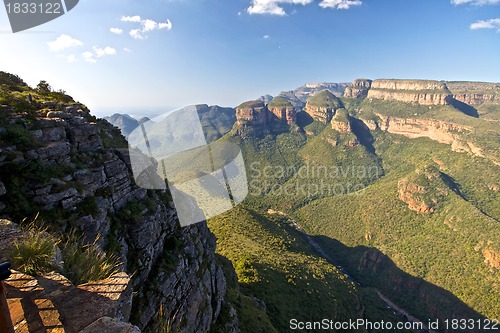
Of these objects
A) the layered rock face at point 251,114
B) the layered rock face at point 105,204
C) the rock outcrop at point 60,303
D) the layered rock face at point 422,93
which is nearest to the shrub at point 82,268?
the rock outcrop at point 60,303

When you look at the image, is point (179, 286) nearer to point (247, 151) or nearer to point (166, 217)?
point (166, 217)

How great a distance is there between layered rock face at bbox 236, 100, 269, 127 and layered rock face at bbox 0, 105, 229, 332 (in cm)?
16665

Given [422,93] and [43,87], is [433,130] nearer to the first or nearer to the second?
[422,93]

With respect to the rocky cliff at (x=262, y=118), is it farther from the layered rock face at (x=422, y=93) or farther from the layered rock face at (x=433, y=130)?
the layered rock face at (x=422, y=93)

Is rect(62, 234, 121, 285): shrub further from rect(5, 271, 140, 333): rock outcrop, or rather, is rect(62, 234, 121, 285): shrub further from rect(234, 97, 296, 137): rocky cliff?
rect(234, 97, 296, 137): rocky cliff

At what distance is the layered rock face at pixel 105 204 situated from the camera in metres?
10.3

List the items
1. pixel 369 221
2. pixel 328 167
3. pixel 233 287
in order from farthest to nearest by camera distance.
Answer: pixel 328 167 < pixel 369 221 < pixel 233 287

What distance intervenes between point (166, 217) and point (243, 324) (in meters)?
14.3

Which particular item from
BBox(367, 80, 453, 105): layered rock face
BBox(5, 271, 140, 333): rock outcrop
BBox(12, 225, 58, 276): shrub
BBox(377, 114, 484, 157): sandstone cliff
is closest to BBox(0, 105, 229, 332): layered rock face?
BBox(5, 271, 140, 333): rock outcrop

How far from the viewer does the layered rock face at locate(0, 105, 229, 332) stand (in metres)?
10.3

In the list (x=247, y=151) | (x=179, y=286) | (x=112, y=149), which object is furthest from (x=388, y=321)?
(x=247, y=151)

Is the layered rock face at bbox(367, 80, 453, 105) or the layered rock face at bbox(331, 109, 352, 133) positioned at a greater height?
the layered rock face at bbox(367, 80, 453, 105)

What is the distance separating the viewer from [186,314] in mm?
15484

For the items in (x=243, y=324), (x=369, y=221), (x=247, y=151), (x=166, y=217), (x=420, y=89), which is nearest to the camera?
(x=166, y=217)
